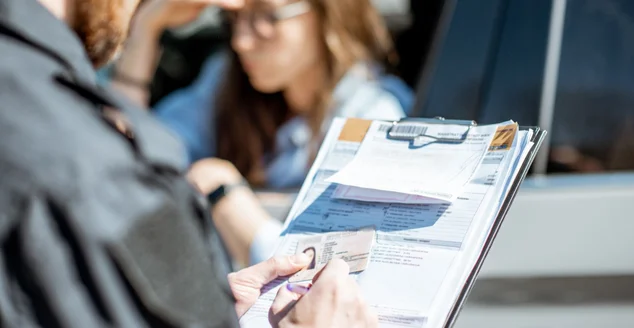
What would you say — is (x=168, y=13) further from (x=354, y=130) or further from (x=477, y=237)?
(x=477, y=237)

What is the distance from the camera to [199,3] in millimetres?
2551

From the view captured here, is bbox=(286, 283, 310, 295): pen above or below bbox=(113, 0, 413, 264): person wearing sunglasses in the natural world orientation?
below

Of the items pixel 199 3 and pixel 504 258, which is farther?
pixel 199 3

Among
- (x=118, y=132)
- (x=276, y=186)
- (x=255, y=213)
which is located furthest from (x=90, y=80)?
(x=276, y=186)

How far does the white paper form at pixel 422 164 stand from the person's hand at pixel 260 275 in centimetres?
15

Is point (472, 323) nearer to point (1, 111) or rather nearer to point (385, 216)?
point (385, 216)

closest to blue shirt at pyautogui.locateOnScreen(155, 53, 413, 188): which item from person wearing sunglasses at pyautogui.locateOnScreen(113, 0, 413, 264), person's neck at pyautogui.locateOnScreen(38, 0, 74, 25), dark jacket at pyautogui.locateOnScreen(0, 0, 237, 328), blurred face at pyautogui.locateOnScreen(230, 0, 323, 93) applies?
person wearing sunglasses at pyautogui.locateOnScreen(113, 0, 413, 264)

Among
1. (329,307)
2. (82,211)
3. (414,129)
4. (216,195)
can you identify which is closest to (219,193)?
(216,195)

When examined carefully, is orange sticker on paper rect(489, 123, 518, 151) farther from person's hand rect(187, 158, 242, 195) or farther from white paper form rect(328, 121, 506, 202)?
person's hand rect(187, 158, 242, 195)

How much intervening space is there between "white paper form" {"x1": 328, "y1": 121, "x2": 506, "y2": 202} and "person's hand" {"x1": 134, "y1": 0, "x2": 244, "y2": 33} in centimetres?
105

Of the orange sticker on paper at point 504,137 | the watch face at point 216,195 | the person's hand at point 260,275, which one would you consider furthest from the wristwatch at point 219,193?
the orange sticker on paper at point 504,137

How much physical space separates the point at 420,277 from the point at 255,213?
46.3 inches

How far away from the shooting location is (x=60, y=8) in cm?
112

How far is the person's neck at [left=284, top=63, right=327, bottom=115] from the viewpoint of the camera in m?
2.95
